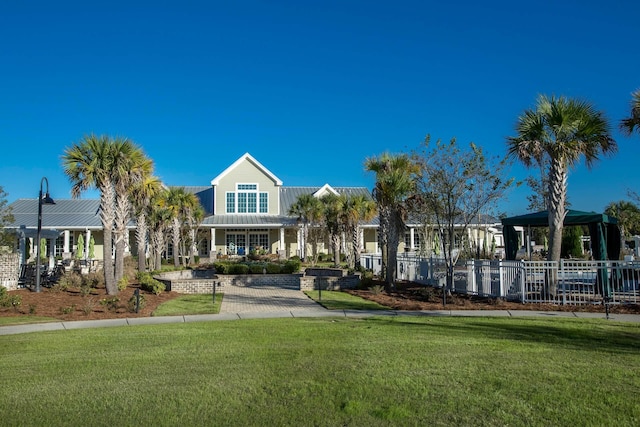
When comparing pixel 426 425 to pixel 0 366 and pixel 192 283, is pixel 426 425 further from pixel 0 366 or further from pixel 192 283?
pixel 192 283

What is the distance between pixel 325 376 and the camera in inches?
268

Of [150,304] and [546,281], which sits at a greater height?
[546,281]

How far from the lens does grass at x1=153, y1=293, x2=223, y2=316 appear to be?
13.9 metres

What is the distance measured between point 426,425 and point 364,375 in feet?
5.93

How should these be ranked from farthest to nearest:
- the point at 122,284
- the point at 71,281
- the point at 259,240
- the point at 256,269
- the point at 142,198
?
the point at 259,240, the point at 256,269, the point at 142,198, the point at 71,281, the point at 122,284

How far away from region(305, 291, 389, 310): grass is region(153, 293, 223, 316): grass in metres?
3.13

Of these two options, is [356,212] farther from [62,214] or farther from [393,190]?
[62,214]

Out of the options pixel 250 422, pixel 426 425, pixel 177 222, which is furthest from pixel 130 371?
pixel 177 222

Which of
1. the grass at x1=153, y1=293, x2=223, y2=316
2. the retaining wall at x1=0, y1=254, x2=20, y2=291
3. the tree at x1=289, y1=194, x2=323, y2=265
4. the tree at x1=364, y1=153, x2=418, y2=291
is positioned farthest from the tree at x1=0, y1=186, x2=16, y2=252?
the tree at x1=289, y1=194, x2=323, y2=265

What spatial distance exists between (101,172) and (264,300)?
269 inches

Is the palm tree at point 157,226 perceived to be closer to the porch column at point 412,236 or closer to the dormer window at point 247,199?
the dormer window at point 247,199

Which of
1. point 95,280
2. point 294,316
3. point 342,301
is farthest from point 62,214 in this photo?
point 294,316

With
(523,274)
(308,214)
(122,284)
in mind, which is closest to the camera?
(523,274)

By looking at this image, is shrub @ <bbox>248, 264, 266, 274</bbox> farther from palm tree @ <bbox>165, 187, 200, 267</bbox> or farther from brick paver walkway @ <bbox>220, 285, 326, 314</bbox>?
palm tree @ <bbox>165, 187, 200, 267</bbox>
